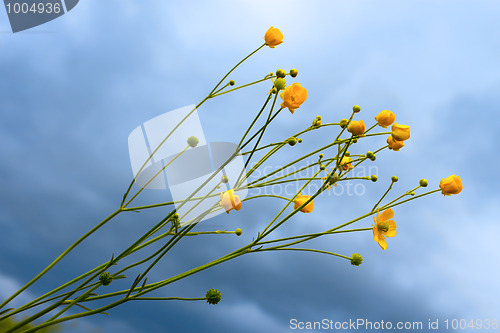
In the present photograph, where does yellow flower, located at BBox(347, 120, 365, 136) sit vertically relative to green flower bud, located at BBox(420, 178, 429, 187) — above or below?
below

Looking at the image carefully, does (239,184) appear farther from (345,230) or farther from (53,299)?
(53,299)

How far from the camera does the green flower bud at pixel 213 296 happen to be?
3.16 ft

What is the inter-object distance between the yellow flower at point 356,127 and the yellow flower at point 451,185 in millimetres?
317

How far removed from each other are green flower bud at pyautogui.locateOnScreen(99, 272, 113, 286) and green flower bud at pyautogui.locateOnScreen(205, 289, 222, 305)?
23 cm

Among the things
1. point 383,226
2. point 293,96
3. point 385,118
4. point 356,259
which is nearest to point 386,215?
point 383,226

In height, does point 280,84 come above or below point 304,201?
above

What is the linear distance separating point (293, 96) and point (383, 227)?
0.41 metres

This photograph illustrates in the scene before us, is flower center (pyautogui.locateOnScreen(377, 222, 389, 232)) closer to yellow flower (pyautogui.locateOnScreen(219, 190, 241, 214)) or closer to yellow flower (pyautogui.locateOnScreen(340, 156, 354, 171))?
yellow flower (pyautogui.locateOnScreen(340, 156, 354, 171))

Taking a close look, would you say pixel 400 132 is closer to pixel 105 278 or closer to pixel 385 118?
pixel 385 118

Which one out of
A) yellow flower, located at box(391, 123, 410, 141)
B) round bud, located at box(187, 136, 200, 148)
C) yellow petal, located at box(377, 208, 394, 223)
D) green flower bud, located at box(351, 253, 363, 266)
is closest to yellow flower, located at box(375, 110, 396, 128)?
yellow flower, located at box(391, 123, 410, 141)

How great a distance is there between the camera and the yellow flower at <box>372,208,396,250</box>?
1.01m

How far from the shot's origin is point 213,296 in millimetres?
965

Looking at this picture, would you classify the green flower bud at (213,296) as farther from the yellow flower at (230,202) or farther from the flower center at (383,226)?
the flower center at (383,226)

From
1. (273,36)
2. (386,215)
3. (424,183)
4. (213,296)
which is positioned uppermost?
(273,36)
